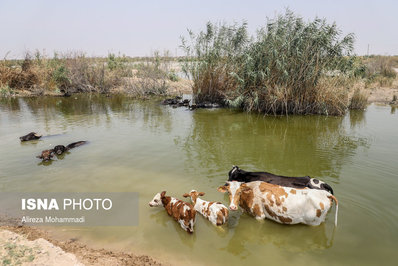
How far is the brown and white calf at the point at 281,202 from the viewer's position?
468cm

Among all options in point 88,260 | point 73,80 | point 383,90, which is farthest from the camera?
point 73,80

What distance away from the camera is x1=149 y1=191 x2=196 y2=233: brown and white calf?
4609 millimetres

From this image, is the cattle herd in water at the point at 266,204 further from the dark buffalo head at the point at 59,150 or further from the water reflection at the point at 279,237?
the dark buffalo head at the point at 59,150

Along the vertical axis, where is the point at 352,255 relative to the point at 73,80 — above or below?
below

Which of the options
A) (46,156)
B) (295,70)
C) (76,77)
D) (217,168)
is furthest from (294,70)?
(76,77)

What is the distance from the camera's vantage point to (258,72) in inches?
554

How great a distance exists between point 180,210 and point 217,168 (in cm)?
278

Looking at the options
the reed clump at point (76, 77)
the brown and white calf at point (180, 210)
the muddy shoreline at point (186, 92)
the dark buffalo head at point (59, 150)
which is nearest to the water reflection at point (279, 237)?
the brown and white calf at point (180, 210)

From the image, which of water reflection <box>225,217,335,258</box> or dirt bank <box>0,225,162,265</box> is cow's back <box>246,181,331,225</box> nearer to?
water reflection <box>225,217,335,258</box>

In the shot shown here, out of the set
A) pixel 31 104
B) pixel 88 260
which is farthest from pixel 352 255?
pixel 31 104

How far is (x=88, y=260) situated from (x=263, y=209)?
2983 mm

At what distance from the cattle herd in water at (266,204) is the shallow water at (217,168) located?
18 cm

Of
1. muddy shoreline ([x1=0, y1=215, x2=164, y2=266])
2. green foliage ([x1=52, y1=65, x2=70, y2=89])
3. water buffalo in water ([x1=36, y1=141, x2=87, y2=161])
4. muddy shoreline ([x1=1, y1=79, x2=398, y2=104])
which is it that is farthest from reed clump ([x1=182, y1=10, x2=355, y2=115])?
green foliage ([x1=52, y1=65, x2=70, y2=89])

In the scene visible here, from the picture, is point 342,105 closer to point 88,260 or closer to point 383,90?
point 383,90
